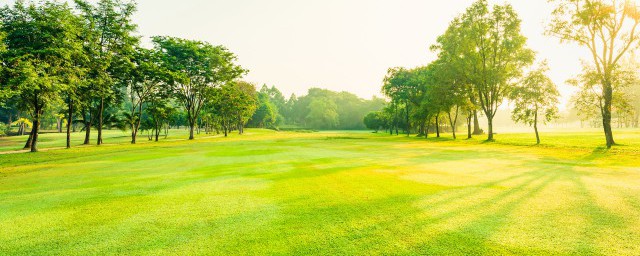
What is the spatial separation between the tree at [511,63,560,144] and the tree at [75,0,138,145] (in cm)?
5315

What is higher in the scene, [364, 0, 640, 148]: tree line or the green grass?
[364, 0, 640, 148]: tree line

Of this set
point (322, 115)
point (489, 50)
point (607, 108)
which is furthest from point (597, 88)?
point (322, 115)

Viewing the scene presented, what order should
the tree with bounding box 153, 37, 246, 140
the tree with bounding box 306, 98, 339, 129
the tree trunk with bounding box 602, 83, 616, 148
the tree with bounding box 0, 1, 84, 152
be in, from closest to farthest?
the tree with bounding box 0, 1, 84, 152 < the tree trunk with bounding box 602, 83, 616, 148 < the tree with bounding box 153, 37, 246, 140 < the tree with bounding box 306, 98, 339, 129

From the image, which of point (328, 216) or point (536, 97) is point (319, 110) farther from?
point (328, 216)

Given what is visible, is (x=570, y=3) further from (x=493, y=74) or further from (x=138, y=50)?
(x=138, y=50)

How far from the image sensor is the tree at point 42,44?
2547cm

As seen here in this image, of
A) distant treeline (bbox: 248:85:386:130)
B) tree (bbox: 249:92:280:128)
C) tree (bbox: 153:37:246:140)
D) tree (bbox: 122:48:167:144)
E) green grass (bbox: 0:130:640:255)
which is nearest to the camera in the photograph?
green grass (bbox: 0:130:640:255)

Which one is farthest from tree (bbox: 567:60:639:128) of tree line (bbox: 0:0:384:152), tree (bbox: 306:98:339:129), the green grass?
tree (bbox: 306:98:339:129)

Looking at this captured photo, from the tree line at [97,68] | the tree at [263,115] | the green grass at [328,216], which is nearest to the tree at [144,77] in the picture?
the tree line at [97,68]

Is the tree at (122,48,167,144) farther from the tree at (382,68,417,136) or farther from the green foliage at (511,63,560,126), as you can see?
the green foliage at (511,63,560,126)

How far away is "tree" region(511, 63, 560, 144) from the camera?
36.4 metres

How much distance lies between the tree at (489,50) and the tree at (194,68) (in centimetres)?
4085

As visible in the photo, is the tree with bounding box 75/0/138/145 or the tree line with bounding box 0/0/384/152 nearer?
the tree line with bounding box 0/0/384/152

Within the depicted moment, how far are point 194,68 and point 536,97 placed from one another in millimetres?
53191
